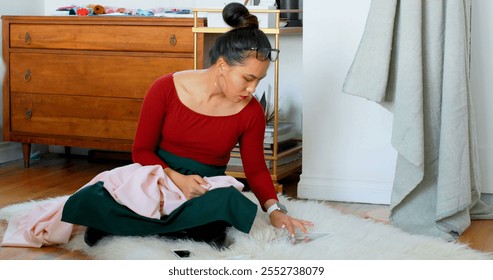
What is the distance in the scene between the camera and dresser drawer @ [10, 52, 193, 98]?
3484 mm

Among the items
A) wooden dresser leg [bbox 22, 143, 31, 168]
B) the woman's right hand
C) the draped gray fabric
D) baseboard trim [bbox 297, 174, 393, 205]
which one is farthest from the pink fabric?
wooden dresser leg [bbox 22, 143, 31, 168]

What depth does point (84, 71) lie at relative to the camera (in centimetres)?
363

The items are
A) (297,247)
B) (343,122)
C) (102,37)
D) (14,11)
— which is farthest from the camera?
(14,11)


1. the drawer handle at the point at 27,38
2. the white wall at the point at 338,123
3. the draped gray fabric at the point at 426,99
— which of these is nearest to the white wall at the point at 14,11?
the drawer handle at the point at 27,38

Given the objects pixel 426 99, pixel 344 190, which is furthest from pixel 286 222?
pixel 344 190

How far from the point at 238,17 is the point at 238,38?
0.07 m

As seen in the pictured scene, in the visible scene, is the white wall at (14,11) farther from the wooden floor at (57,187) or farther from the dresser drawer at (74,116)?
the dresser drawer at (74,116)

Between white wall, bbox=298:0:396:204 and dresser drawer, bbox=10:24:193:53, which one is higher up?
dresser drawer, bbox=10:24:193:53

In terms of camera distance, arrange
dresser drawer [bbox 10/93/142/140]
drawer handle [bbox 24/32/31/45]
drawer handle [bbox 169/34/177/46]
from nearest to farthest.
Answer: drawer handle [bbox 169/34/177/46], dresser drawer [bbox 10/93/142/140], drawer handle [bbox 24/32/31/45]

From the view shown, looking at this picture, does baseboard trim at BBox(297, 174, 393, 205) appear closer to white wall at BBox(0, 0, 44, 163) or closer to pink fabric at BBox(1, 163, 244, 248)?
pink fabric at BBox(1, 163, 244, 248)

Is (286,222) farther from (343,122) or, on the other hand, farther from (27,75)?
(27,75)

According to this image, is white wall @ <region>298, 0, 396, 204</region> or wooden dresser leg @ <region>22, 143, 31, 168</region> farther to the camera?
wooden dresser leg @ <region>22, 143, 31, 168</region>

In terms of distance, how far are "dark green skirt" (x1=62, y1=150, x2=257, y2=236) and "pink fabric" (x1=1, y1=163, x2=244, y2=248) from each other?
3cm

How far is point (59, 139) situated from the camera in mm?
3736
